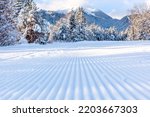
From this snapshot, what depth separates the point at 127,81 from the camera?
9344 mm

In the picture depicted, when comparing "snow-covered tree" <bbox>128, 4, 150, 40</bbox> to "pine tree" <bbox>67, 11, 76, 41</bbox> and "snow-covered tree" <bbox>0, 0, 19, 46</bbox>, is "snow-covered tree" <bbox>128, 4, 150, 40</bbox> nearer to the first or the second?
"pine tree" <bbox>67, 11, 76, 41</bbox>

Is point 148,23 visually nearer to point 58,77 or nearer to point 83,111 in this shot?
point 58,77

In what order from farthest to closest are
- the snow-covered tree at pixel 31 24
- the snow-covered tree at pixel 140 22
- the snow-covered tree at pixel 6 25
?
the snow-covered tree at pixel 140 22
the snow-covered tree at pixel 31 24
the snow-covered tree at pixel 6 25

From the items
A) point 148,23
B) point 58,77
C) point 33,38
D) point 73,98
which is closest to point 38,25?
point 33,38

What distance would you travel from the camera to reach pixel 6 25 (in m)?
39.7

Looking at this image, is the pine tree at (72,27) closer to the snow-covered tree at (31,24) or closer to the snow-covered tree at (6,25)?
the snow-covered tree at (31,24)

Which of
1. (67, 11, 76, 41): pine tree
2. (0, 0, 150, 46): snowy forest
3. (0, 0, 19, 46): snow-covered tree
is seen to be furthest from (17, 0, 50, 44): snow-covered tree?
(67, 11, 76, 41): pine tree

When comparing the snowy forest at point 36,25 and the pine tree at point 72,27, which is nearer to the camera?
the snowy forest at point 36,25

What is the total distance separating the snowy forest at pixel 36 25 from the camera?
4016 centimetres

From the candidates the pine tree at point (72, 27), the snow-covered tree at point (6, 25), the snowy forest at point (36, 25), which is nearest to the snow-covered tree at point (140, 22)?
the snowy forest at point (36, 25)

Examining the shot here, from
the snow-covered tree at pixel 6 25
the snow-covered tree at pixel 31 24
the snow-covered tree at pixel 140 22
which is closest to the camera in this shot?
the snow-covered tree at pixel 6 25

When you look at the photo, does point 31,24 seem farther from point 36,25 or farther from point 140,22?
point 140,22

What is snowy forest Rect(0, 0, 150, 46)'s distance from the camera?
4016 centimetres

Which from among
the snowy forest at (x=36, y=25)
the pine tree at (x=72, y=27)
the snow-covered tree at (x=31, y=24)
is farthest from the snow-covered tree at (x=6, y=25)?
the pine tree at (x=72, y=27)
